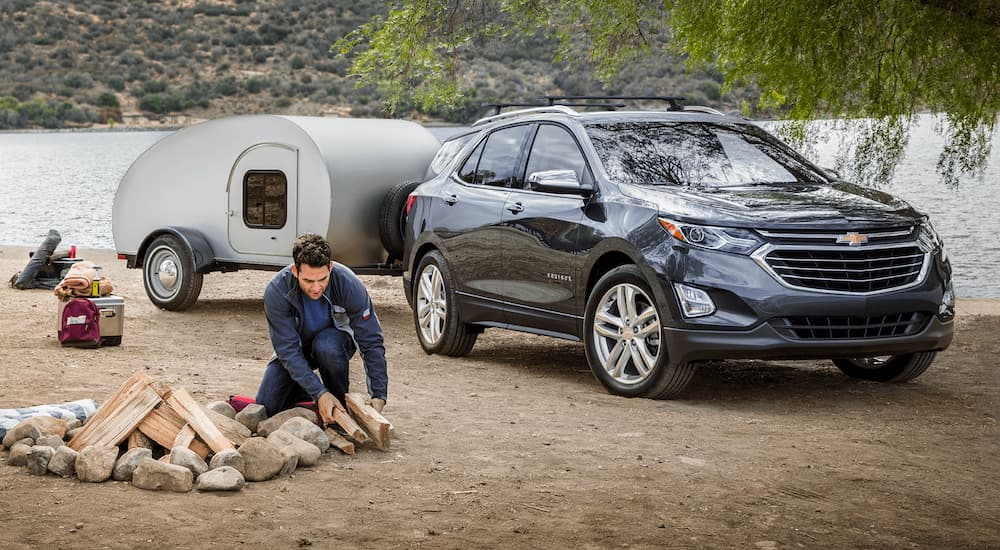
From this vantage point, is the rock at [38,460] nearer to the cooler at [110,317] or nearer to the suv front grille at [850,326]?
the suv front grille at [850,326]

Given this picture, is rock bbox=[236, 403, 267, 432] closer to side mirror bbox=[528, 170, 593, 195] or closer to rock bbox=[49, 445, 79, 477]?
rock bbox=[49, 445, 79, 477]

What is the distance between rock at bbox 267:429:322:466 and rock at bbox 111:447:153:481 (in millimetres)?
642

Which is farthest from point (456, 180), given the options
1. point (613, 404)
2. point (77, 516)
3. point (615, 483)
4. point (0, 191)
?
point (0, 191)

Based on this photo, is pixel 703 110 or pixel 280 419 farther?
pixel 703 110

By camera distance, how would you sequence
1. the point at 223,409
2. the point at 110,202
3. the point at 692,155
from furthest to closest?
the point at 110,202
the point at 692,155
the point at 223,409

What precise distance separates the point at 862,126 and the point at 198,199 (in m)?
7.07

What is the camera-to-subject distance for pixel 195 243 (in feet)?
48.8

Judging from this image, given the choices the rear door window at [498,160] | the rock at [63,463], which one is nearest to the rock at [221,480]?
the rock at [63,463]

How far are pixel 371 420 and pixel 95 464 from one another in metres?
1.48

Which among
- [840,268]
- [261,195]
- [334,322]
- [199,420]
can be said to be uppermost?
[840,268]

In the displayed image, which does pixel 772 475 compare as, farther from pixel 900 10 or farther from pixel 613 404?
pixel 900 10

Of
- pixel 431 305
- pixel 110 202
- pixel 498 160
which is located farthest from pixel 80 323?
pixel 110 202

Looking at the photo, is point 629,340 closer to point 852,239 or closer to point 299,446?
point 852,239

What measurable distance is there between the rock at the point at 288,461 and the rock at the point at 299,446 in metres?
0.05
